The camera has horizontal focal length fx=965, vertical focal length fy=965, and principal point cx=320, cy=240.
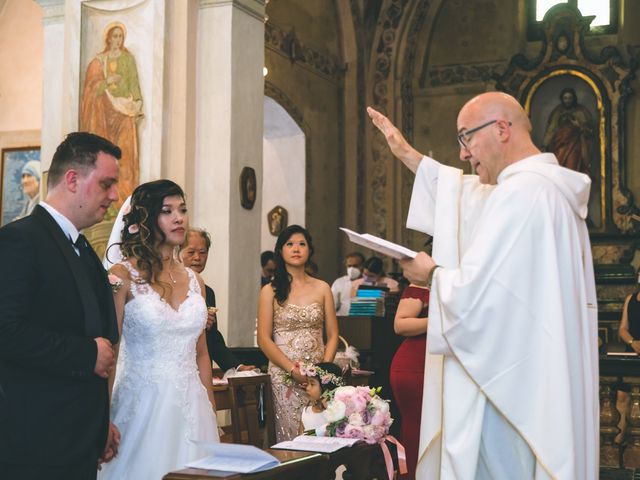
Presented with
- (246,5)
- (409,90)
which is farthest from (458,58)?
(246,5)

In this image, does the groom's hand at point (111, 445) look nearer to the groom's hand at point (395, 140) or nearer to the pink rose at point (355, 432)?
the pink rose at point (355, 432)

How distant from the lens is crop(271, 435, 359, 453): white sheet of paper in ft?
13.1

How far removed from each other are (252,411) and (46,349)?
1789mm

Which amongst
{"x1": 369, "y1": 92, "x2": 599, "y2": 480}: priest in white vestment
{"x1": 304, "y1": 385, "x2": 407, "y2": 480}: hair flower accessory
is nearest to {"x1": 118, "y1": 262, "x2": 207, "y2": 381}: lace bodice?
{"x1": 304, "y1": 385, "x2": 407, "y2": 480}: hair flower accessory

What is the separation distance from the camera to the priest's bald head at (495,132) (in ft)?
13.1

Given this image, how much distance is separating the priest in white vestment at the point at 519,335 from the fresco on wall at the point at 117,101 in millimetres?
4565

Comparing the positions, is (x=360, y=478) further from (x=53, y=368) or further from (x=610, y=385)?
(x=610, y=385)

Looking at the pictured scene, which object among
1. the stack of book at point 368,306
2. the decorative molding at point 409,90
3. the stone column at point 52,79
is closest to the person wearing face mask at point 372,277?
the stack of book at point 368,306

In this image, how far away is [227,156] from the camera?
7945mm

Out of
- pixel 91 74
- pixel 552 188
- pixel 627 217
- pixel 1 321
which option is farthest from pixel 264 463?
pixel 627 217

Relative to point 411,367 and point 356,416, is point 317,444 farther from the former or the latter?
point 411,367

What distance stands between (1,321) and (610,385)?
628cm

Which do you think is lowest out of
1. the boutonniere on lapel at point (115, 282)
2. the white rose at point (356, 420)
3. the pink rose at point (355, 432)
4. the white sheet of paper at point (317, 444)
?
the white sheet of paper at point (317, 444)

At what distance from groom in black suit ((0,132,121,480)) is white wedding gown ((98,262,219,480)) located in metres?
0.72
